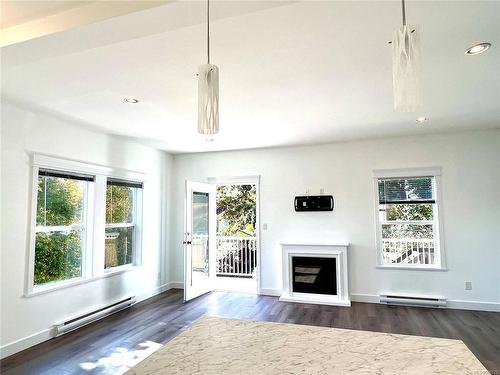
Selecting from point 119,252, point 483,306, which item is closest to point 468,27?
point 483,306

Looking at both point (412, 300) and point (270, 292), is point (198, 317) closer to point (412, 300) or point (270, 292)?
point (270, 292)

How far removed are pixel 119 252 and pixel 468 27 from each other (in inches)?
198

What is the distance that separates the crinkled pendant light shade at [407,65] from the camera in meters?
1.17

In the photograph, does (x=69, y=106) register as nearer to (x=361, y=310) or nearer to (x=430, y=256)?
(x=361, y=310)

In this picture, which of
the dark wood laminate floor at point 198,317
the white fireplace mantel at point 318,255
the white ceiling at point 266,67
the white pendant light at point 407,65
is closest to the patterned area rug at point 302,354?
the white pendant light at point 407,65

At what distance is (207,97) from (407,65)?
828 millimetres

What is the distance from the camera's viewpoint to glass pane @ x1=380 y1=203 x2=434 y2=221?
16.1 ft

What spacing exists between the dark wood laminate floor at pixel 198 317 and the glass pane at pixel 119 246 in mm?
760

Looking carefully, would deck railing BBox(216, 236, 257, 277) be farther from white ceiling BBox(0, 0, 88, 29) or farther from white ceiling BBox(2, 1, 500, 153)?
white ceiling BBox(0, 0, 88, 29)

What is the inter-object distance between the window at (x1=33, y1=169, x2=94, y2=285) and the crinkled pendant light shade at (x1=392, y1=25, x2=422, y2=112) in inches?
154

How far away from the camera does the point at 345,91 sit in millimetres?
3051

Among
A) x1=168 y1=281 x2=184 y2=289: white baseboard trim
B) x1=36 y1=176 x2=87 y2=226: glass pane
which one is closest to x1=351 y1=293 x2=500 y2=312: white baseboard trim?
x1=168 y1=281 x2=184 y2=289: white baseboard trim

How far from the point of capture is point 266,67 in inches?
100.0

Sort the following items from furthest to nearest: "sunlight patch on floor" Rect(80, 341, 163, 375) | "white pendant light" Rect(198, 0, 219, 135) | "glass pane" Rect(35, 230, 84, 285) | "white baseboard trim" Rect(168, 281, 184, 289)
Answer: "white baseboard trim" Rect(168, 281, 184, 289), "glass pane" Rect(35, 230, 84, 285), "sunlight patch on floor" Rect(80, 341, 163, 375), "white pendant light" Rect(198, 0, 219, 135)
